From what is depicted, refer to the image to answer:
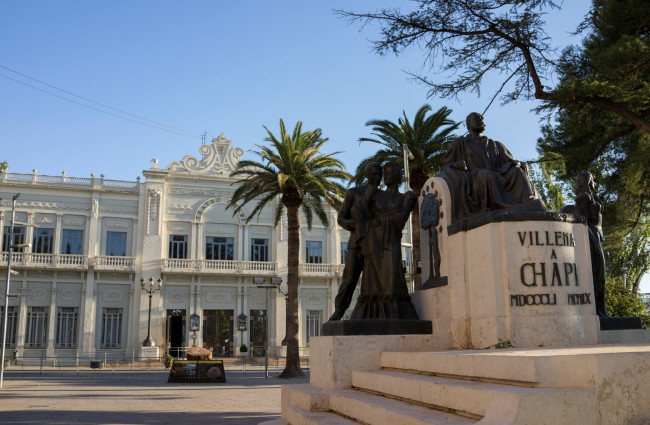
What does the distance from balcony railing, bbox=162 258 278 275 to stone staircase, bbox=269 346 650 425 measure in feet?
112

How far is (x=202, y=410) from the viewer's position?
456 inches

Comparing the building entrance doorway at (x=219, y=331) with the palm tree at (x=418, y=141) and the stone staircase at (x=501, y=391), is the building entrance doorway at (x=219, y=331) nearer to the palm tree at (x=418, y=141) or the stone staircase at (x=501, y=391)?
the palm tree at (x=418, y=141)

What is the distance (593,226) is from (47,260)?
118 ft

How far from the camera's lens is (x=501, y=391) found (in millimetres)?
3254

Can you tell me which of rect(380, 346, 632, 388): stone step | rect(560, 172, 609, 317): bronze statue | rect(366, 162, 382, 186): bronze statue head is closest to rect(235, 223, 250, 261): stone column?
rect(366, 162, 382, 186): bronze statue head

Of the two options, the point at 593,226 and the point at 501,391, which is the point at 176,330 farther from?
the point at 501,391

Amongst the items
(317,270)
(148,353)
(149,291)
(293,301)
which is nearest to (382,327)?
(293,301)

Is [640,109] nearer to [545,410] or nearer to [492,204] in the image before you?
[492,204]

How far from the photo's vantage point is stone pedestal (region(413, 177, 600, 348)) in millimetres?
5629

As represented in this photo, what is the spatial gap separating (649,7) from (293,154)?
51.7 ft

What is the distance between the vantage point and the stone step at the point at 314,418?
→ 5039mm

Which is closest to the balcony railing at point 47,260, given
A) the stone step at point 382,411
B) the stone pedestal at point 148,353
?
the stone pedestal at point 148,353

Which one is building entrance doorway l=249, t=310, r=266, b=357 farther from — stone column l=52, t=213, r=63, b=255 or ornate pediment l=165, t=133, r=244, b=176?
stone column l=52, t=213, r=63, b=255

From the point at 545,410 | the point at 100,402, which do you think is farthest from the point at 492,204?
the point at 100,402
